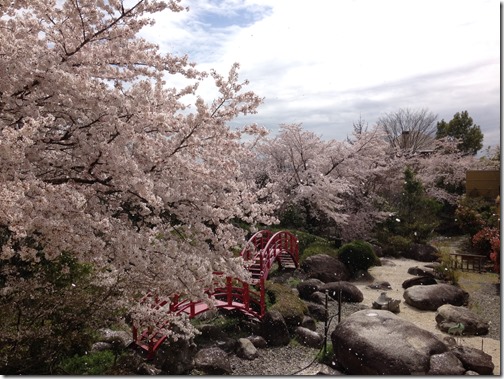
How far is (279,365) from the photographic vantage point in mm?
4457

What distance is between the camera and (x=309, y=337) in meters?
5.00

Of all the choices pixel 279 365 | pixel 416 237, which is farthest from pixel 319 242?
pixel 279 365

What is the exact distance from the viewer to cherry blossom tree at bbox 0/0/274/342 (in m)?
2.27

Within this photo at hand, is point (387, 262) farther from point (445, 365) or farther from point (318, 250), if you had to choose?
point (445, 365)

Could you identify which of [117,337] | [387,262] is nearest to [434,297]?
[387,262]

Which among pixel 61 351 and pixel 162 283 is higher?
pixel 162 283

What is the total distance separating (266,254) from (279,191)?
2968mm

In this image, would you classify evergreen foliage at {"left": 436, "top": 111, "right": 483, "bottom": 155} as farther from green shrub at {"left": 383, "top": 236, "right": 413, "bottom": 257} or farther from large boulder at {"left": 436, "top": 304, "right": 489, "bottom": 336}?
large boulder at {"left": 436, "top": 304, "right": 489, "bottom": 336}

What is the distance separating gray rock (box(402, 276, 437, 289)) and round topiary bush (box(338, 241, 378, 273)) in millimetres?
927

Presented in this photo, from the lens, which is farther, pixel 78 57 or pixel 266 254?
pixel 266 254

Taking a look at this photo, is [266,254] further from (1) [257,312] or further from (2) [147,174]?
(2) [147,174]

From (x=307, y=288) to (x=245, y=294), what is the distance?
5.74 feet

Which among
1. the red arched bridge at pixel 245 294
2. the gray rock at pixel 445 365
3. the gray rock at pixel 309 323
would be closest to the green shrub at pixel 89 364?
the red arched bridge at pixel 245 294

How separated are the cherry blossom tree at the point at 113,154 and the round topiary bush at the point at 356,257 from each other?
5381mm
